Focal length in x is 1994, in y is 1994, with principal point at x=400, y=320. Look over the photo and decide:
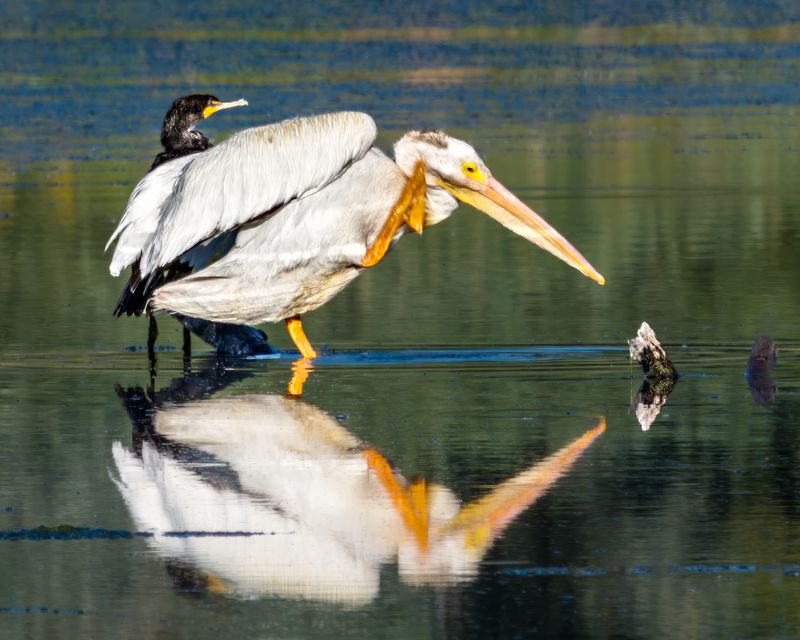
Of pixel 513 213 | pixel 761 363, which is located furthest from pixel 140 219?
pixel 761 363

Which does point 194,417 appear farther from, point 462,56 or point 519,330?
point 462,56

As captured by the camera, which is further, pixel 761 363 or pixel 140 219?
pixel 140 219

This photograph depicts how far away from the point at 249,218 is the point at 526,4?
30462mm

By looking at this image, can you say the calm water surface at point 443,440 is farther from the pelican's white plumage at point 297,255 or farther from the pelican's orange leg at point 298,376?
the pelican's white plumage at point 297,255

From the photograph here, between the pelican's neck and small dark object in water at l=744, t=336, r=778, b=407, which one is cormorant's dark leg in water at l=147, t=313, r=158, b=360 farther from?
small dark object in water at l=744, t=336, r=778, b=407

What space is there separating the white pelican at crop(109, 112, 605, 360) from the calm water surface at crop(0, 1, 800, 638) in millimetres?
363

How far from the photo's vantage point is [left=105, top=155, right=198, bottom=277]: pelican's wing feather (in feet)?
32.3

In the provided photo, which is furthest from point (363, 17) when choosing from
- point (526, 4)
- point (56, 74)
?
point (56, 74)

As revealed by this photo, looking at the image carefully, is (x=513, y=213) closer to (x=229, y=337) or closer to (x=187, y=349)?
(x=229, y=337)

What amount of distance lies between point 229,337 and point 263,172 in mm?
1038

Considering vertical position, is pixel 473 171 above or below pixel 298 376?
above

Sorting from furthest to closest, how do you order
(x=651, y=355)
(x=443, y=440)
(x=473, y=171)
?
1. (x=473, y=171)
2. (x=651, y=355)
3. (x=443, y=440)

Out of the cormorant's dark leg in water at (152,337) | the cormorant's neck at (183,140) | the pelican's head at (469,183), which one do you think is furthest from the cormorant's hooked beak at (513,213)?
the cormorant's neck at (183,140)

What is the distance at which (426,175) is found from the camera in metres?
9.53
